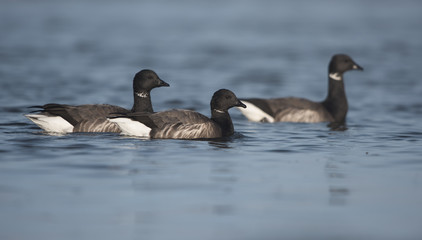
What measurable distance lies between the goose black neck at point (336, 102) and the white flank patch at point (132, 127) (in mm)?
6998

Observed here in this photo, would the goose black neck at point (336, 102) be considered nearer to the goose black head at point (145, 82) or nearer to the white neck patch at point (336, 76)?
the white neck patch at point (336, 76)

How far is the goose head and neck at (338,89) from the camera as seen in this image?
20.4m

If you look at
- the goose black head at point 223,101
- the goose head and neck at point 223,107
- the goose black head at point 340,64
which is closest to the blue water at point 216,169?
the goose head and neck at point 223,107

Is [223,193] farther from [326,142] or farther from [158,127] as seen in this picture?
[326,142]

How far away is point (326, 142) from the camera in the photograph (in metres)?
15.5

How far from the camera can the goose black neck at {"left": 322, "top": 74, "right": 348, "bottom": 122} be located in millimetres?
20297

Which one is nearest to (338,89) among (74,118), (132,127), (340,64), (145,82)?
(340,64)

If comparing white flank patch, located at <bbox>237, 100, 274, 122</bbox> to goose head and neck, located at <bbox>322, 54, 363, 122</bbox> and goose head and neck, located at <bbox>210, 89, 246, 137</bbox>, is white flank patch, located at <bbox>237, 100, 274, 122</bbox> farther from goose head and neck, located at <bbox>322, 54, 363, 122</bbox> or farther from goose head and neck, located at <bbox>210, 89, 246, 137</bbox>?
goose head and neck, located at <bbox>210, 89, 246, 137</bbox>

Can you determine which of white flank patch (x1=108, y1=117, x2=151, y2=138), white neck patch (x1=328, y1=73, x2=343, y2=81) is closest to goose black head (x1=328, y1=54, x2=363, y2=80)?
white neck patch (x1=328, y1=73, x2=343, y2=81)

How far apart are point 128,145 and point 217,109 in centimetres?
259

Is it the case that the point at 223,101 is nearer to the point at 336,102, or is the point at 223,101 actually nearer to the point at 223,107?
the point at 223,107

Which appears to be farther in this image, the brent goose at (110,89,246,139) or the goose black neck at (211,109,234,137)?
the goose black neck at (211,109,234,137)

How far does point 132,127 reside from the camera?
579 inches

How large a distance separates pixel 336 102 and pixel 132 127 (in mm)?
7715
